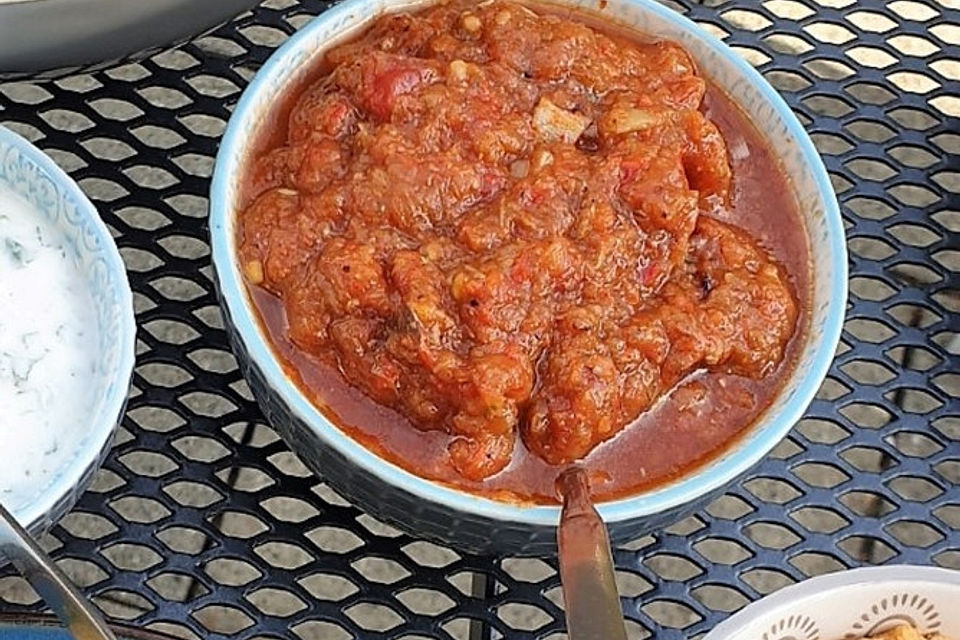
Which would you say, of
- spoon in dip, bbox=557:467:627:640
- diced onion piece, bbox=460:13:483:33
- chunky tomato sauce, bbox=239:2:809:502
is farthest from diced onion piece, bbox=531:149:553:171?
spoon in dip, bbox=557:467:627:640

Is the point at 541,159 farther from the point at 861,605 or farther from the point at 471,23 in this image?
the point at 861,605

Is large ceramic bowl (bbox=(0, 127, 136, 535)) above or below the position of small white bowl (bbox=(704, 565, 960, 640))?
above

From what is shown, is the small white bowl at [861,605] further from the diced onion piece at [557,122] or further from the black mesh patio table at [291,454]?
the diced onion piece at [557,122]

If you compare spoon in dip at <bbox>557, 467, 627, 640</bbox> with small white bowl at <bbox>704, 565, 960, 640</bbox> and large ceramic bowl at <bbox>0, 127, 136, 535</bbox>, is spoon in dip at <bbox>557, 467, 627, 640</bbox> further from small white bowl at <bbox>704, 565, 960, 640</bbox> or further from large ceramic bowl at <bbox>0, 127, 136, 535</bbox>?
large ceramic bowl at <bbox>0, 127, 136, 535</bbox>

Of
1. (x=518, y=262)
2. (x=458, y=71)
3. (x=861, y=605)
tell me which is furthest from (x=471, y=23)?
(x=861, y=605)

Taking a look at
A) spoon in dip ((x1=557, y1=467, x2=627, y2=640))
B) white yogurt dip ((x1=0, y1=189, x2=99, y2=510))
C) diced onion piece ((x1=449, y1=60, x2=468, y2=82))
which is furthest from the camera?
diced onion piece ((x1=449, y1=60, x2=468, y2=82))

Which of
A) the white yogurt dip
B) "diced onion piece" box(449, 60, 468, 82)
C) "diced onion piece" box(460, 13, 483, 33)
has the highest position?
"diced onion piece" box(460, 13, 483, 33)

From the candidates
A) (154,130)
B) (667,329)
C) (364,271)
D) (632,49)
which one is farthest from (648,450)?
(154,130)
